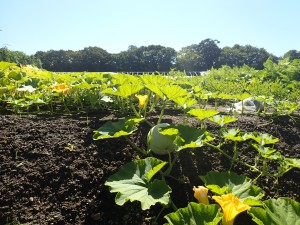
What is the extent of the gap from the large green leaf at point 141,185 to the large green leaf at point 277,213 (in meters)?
0.47

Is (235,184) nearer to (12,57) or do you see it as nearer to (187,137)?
(187,137)

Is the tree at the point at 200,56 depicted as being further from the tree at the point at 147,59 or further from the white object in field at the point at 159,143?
the white object in field at the point at 159,143

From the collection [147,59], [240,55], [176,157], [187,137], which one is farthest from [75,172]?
[240,55]

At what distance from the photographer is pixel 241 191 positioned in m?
1.82

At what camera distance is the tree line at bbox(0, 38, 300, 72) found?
5722cm

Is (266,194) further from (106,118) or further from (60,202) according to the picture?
(106,118)

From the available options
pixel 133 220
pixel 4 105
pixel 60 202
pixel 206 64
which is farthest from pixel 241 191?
pixel 206 64

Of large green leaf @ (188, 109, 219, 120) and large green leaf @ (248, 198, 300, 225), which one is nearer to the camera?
large green leaf @ (248, 198, 300, 225)

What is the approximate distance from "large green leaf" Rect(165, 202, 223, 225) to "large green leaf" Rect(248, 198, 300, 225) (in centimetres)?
18

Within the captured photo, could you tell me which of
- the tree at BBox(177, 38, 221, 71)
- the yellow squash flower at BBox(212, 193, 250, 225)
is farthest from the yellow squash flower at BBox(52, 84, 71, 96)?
the tree at BBox(177, 38, 221, 71)

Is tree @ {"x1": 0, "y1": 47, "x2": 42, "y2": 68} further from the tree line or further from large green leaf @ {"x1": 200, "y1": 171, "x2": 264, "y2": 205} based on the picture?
the tree line

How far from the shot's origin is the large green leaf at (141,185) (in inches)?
64.2

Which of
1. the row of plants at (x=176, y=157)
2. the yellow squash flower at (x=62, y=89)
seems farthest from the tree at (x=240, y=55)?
the yellow squash flower at (x=62, y=89)

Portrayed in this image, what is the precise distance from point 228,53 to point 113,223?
246ft
